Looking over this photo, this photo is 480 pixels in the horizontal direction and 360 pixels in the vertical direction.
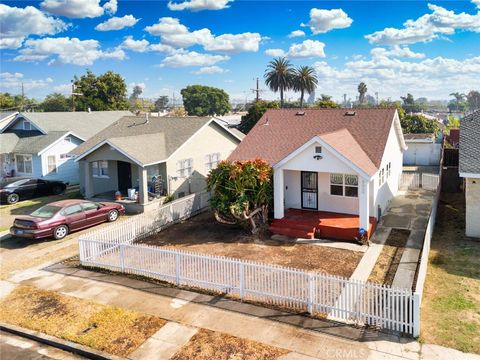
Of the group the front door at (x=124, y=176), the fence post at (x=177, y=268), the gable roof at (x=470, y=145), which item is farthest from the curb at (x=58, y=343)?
the front door at (x=124, y=176)

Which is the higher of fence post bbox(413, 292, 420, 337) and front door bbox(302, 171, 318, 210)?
front door bbox(302, 171, 318, 210)

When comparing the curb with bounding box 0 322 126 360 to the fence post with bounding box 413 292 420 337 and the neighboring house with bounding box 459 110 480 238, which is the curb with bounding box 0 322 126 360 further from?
the neighboring house with bounding box 459 110 480 238

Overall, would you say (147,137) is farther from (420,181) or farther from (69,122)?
(420,181)

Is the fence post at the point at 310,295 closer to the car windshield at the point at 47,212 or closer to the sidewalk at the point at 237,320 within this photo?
the sidewalk at the point at 237,320

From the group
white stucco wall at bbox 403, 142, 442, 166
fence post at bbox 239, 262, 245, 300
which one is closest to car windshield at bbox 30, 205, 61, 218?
fence post at bbox 239, 262, 245, 300

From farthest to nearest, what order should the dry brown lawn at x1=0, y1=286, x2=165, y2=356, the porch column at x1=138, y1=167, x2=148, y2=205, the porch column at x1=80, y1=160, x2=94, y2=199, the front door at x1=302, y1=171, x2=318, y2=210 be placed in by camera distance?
the porch column at x1=80, y1=160, x2=94, y2=199
the porch column at x1=138, y1=167, x2=148, y2=205
the front door at x1=302, y1=171, x2=318, y2=210
the dry brown lawn at x1=0, y1=286, x2=165, y2=356

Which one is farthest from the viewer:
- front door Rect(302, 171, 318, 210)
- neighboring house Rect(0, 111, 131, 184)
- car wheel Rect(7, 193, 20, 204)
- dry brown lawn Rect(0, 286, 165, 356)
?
neighboring house Rect(0, 111, 131, 184)

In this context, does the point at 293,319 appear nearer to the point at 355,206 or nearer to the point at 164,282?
the point at 164,282
